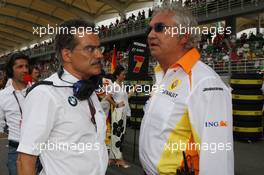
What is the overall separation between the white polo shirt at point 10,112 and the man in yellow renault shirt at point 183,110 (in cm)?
179

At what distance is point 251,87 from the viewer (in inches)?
366

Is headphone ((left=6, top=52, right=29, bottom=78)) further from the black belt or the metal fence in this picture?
the metal fence

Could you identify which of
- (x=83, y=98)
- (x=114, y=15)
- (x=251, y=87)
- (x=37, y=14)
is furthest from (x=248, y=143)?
(x=37, y=14)

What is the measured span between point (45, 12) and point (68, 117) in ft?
166

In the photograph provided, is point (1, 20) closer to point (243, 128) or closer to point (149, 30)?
point (243, 128)

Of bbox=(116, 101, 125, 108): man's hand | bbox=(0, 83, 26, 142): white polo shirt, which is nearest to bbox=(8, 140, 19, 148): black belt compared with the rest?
bbox=(0, 83, 26, 142): white polo shirt

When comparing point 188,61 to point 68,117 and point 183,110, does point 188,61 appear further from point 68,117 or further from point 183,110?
point 68,117

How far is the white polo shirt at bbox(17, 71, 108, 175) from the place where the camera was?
6.79 feet

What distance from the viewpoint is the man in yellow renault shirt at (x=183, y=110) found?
7.34ft

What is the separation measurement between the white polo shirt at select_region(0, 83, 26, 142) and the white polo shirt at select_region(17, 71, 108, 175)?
1.85 m

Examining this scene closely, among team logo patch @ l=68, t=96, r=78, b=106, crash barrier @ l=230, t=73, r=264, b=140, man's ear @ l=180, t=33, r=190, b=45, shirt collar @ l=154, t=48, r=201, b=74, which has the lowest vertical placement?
crash barrier @ l=230, t=73, r=264, b=140

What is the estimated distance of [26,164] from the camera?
206cm

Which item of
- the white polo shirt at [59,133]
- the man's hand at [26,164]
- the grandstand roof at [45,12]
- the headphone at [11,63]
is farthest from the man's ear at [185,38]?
the grandstand roof at [45,12]

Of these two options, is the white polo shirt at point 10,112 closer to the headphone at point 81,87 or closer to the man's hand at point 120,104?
the headphone at point 81,87
